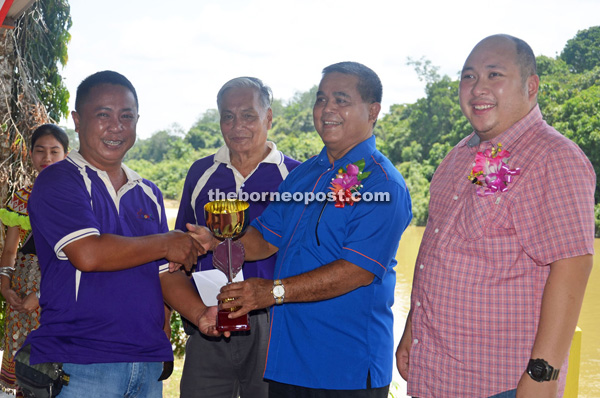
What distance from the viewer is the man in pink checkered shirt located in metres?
1.87

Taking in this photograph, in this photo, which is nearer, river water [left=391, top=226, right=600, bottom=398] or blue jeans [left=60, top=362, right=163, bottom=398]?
blue jeans [left=60, top=362, right=163, bottom=398]

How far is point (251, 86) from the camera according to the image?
3049mm

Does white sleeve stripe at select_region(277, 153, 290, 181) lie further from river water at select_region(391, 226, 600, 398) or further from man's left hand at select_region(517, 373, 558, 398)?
river water at select_region(391, 226, 600, 398)

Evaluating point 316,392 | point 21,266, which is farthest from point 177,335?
point 316,392

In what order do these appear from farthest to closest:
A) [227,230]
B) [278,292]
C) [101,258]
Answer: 1. [227,230]
2. [278,292]
3. [101,258]

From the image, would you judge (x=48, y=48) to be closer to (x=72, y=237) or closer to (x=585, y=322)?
(x=72, y=237)

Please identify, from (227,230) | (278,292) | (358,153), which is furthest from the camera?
(358,153)

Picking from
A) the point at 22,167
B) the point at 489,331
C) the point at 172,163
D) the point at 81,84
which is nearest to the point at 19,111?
the point at 22,167

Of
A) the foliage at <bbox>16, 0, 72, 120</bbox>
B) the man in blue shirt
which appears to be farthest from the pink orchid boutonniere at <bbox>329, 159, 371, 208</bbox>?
the foliage at <bbox>16, 0, 72, 120</bbox>

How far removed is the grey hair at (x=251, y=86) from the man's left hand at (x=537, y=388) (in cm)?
183

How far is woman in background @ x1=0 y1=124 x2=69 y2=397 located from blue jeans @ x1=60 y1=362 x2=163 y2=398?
161cm

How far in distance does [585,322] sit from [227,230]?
12.8m

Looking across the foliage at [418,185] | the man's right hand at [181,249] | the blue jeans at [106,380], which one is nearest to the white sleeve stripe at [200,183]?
the man's right hand at [181,249]

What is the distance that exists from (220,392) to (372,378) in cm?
90
